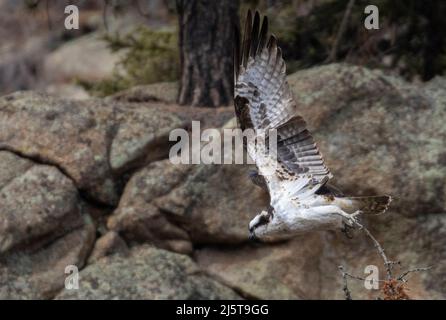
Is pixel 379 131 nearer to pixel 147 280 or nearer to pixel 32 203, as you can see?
pixel 147 280

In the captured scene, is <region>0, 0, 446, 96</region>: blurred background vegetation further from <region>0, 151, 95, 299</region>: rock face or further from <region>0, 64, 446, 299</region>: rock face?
<region>0, 151, 95, 299</region>: rock face

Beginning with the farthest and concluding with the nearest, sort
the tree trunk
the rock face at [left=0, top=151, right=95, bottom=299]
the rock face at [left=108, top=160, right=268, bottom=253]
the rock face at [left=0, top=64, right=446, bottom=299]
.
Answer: the tree trunk < the rock face at [left=108, top=160, right=268, bottom=253] < the rock face at [left=0, top=64, right=446, bottom=299] < the rock face at [left=0, top=151, right=95, bottom=299]

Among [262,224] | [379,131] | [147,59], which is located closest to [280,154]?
[262,224]

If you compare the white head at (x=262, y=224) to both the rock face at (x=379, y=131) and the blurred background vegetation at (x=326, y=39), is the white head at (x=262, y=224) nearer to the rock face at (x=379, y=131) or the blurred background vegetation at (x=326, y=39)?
the rock face at (x=379, y=131)

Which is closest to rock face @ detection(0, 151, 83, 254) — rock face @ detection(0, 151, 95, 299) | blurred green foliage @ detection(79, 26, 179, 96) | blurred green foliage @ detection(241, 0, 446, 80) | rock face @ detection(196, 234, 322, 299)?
rock face @ detection(0, 151, 95, 299)

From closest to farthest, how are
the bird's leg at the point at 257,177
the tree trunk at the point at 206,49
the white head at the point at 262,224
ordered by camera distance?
the white head at the point at 262,224, the bird's leg at the point at 257,177, the tree trunk at the point at 206,49

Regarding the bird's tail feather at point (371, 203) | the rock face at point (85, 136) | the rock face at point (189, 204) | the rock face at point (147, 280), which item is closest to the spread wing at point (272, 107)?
the bird's tail feather at point (371, 203)
